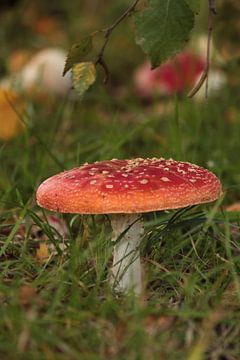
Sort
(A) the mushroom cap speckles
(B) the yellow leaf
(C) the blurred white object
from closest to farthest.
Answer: (A) the mushroom cap speckles
(B) the yellow leaf
(C) the blurred white object

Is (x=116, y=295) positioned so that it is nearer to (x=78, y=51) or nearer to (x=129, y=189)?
(x=129, y=189)

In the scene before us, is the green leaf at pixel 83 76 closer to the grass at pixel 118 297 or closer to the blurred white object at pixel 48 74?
the grass at pixel 118 297

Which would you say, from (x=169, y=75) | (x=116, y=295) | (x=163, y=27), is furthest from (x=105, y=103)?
(x=116, y=295)

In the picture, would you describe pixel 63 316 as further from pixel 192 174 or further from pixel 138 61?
pixel 138 61

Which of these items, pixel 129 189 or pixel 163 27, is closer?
pixel 129 189

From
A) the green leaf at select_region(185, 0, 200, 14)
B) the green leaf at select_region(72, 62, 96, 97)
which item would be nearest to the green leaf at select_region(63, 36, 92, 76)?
the green leaf at select_region(72, 62, 96, 97)

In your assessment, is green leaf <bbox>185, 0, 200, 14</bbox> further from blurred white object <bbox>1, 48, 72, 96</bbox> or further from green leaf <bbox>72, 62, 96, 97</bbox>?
blurred white object <bbox>1, 48, 72, 96</bbox>

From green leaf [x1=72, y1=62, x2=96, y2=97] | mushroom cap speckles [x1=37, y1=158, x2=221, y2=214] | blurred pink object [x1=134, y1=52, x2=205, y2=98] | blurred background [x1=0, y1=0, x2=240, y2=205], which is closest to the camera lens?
mushroom cap speckles [x1=37, y1=158, x2=221, y2=214]

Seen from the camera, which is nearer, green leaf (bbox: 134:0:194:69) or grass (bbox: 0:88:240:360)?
grass (bbox: 0:88:240:360)
